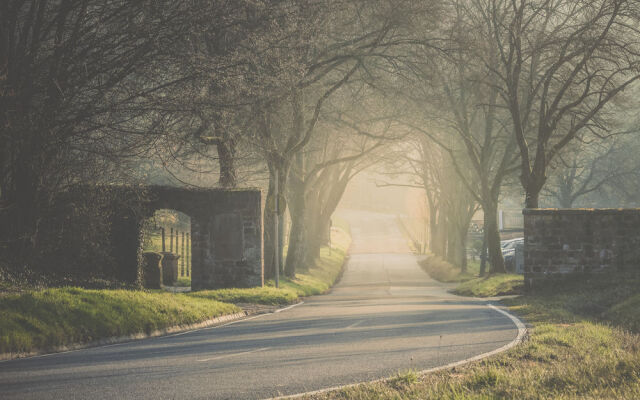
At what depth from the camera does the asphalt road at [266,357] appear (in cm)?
Answer: 817

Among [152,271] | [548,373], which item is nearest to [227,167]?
[152,271]

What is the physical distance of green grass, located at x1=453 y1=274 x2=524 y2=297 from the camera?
2395 cm

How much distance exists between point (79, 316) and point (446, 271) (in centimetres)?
3303

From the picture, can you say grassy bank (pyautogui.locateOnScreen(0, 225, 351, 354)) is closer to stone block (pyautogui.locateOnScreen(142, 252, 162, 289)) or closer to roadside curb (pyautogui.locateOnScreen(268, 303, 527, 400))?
roadside curb (pyautogui.locateOnScreen(268, 303, 527, 400))

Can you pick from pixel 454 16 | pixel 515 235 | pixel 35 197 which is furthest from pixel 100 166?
pixel 515 235

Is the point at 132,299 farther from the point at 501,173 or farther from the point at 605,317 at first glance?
the point at 501,173

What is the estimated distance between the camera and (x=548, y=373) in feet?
27.4

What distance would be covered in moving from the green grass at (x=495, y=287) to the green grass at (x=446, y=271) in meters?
8.89

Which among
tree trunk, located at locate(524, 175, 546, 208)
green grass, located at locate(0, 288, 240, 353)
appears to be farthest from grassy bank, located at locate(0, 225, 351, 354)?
tree trunk, located at locate(524, 175, 546, 208)

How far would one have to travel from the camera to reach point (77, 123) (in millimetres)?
14875

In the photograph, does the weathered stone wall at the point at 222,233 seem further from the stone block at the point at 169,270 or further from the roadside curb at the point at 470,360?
the roadside curb at the point at 470,360

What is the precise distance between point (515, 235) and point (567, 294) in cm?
4900

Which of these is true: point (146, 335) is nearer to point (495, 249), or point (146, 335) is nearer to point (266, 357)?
point (266, 357)

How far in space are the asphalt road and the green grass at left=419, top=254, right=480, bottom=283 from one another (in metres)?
22.1
